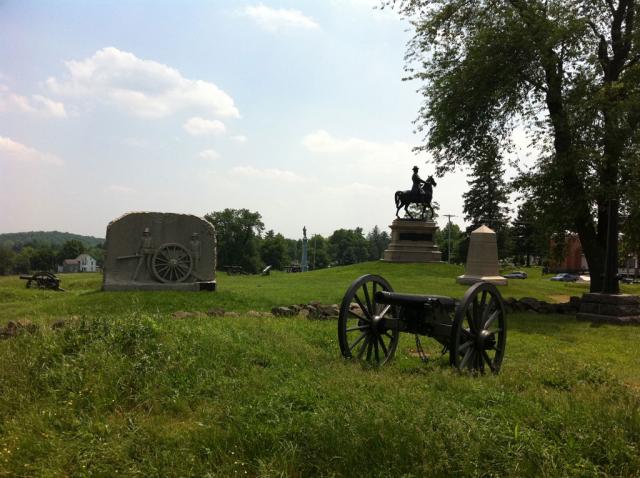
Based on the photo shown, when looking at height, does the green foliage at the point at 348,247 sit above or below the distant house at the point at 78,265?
above

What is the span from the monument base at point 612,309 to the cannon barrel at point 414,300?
326 inches

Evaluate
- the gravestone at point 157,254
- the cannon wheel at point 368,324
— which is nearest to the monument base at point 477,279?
the gravestone at point 157,254

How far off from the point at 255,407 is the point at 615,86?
12910 mm

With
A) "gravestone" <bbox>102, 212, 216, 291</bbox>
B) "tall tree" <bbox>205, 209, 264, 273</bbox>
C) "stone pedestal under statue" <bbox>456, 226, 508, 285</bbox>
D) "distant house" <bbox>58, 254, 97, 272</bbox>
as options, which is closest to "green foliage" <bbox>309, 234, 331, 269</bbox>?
"tall tree" <bbox>205, 209, 264, 273</bbox>

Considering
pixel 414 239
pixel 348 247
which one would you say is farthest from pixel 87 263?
pixel 414 239

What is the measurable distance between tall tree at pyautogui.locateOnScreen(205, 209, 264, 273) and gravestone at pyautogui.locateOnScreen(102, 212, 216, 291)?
207 feet

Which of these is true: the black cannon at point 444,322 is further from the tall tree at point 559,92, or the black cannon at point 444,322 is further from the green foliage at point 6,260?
the green foliage at point 6,260

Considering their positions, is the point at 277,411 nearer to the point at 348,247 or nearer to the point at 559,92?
the point at 559,92

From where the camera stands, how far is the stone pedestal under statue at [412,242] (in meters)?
29.4

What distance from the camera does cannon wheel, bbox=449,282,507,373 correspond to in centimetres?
529

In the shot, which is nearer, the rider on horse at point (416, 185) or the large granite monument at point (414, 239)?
the large granite monument at point (414, 239)

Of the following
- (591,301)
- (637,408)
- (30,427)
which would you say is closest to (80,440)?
(30,427)

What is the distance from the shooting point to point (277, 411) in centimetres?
423

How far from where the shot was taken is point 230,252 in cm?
7788
